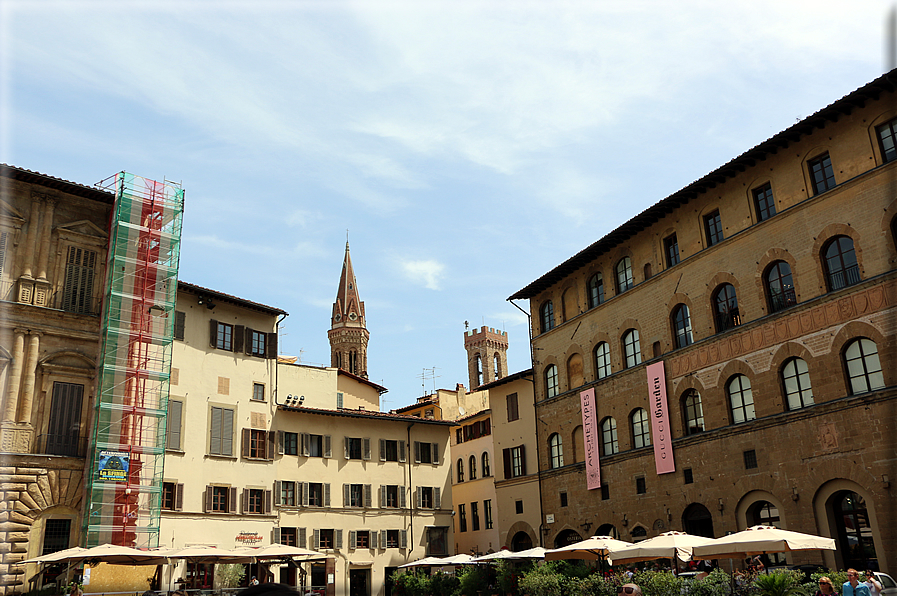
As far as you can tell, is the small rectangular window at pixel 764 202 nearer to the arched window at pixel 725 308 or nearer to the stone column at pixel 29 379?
the arched window at pixel 725 308

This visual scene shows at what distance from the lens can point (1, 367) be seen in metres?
29.8

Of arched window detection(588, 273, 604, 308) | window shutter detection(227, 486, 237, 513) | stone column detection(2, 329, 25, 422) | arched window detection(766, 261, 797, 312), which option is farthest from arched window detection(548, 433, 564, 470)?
stone column detection(2, 329, 25, 422)

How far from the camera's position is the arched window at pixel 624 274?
37438 mm

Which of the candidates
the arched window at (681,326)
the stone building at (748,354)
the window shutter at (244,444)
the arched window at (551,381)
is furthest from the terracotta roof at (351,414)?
the arched window at (681,326)

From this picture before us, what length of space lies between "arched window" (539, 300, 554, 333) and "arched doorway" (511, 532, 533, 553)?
38.7 feet

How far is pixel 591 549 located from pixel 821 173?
15.7m

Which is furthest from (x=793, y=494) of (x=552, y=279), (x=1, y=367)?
(x=1, y=367)

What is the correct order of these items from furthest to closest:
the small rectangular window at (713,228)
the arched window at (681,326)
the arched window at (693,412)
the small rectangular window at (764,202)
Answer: the arched window at (681,326), the small rectangular window at (713,228), the arched window at (693,412), the small rectangular window at (764,202)

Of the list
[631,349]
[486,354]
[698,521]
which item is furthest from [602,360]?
[486,354]

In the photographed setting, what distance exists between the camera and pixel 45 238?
32.0m

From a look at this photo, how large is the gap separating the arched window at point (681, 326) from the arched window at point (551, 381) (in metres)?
9.57

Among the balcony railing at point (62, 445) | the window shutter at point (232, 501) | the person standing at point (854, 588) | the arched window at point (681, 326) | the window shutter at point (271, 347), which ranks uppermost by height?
the window shutter at point (271, 347)

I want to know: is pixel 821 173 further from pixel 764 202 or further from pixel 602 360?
pixel 602 360

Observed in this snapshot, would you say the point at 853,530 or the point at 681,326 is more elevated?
the point at 681,326
